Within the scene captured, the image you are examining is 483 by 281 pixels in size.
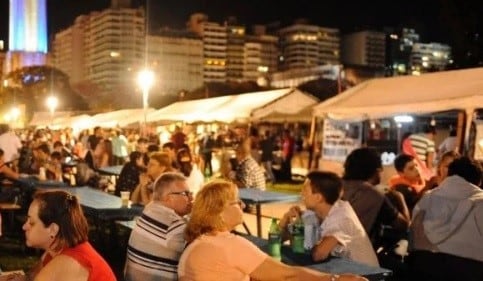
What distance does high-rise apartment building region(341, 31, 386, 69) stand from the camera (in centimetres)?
16325

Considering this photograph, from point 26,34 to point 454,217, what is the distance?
140m

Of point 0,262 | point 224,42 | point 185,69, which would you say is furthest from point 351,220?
point 224,42

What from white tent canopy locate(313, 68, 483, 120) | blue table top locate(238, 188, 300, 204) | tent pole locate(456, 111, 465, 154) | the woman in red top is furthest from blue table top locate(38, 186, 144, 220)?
tent pole locate(456, 111, 465, 154)

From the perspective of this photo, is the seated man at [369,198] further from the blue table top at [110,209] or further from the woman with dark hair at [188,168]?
the woman with dark hair at [188,168]

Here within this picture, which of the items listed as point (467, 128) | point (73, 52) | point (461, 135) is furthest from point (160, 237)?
point (73, 52)

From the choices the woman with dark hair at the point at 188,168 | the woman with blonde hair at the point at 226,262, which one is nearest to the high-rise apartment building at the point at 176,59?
the woman with dark hair at the point at 188,168

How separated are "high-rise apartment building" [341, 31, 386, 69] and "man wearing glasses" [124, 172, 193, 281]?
15387 centimetres

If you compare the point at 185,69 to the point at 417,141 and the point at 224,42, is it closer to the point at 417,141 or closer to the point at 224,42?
the point at 224,42

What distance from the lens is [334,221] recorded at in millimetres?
4422

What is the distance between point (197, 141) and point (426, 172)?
13824 millimetres

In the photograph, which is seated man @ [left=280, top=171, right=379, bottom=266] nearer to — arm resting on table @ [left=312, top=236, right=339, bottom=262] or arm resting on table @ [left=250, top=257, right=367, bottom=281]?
arm resting on table @ [left=312, top=236, right=339, bottom=262]

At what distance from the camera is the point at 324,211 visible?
4.58 m

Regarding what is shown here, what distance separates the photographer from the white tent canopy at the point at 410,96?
10.3 metres

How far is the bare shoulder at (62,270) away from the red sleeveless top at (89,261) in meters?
0.02
